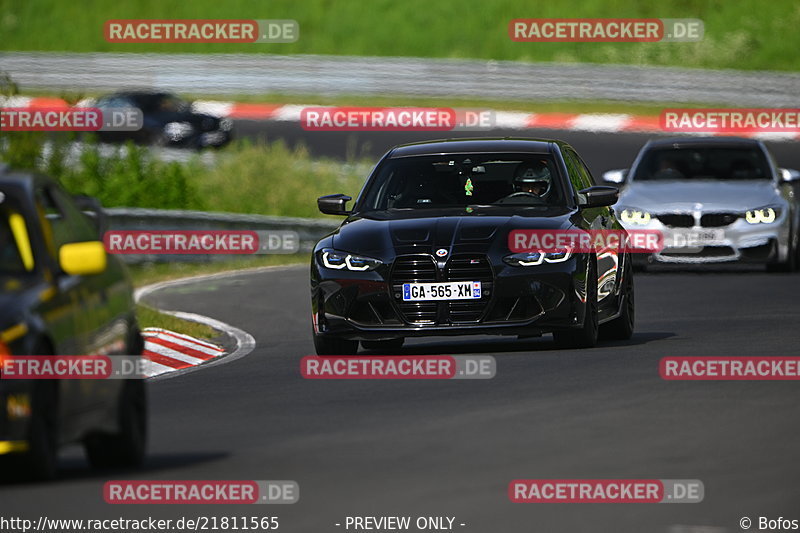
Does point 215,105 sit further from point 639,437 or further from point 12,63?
point 639,437

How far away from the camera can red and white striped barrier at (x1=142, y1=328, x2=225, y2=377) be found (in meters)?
15.7

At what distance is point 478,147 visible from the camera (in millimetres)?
15578

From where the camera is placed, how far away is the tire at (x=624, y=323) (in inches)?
619

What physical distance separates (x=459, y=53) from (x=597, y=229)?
33852 mm

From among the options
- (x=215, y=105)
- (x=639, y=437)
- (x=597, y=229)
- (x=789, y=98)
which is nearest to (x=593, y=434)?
(x=639, y=437)

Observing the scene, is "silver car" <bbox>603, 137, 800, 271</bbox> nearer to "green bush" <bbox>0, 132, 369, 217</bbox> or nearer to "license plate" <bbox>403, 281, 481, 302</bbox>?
"license plate" <bbox>403, 281, 481, 302</bbox>

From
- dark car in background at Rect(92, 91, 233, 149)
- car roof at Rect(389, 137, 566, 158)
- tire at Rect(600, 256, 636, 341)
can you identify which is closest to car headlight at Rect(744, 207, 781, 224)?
tire at Rect(600, 256, 636, 341)

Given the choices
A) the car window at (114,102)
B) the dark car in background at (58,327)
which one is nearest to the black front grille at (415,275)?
the dark car in background at (58,327)

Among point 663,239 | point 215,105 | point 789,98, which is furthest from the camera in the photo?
point 215,105

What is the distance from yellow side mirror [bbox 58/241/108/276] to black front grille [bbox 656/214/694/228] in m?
13.8

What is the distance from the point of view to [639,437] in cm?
1009

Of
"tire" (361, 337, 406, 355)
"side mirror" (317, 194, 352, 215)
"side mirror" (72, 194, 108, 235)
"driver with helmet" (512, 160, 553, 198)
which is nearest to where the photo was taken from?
"side mirror" (72, 194, 108, 235)

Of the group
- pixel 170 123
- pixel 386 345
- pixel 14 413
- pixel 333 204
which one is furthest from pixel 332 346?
pixel 170 123

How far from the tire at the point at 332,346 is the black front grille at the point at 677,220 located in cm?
812
